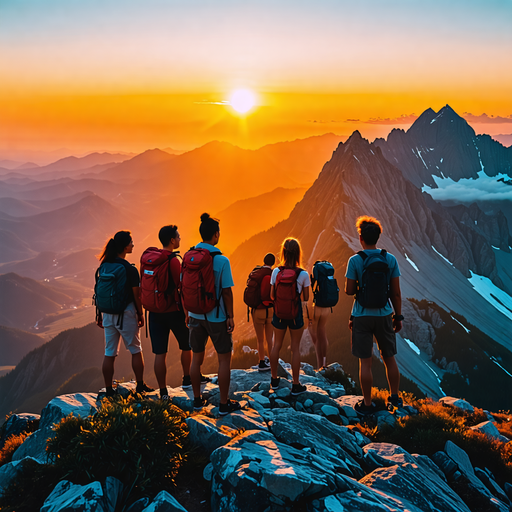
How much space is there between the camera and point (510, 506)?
6.05 metres

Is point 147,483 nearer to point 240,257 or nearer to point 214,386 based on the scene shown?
point 214,386

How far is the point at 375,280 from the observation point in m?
7.43

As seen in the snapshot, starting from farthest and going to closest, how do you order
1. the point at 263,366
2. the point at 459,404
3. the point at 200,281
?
the point at 263,366 < the point at 459,404 < the point at 200,281

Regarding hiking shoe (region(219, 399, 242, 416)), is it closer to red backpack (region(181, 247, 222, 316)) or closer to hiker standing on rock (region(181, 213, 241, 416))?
hiker standing on rock (region(181, 213, 241, 416))

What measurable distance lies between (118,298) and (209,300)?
2208 millimetres

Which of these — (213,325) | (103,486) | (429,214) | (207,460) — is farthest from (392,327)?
(429,214)

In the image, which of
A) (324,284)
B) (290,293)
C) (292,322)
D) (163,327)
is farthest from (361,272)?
(163,327)

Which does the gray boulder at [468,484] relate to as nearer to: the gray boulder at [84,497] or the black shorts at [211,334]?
the black shorts at [211,334]

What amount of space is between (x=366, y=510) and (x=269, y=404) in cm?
399

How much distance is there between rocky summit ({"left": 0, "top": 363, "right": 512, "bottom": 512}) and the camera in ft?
15.3

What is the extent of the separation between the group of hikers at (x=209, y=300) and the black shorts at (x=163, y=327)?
0.07 feet

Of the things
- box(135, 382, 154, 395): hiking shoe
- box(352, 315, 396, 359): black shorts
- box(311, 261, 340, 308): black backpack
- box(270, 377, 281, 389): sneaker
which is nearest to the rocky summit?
box(135, 382, 154, 395): hiking shoe

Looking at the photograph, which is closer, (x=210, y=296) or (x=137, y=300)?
(x=210, y=296)

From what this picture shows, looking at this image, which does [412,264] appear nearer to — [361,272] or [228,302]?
[361,272]
